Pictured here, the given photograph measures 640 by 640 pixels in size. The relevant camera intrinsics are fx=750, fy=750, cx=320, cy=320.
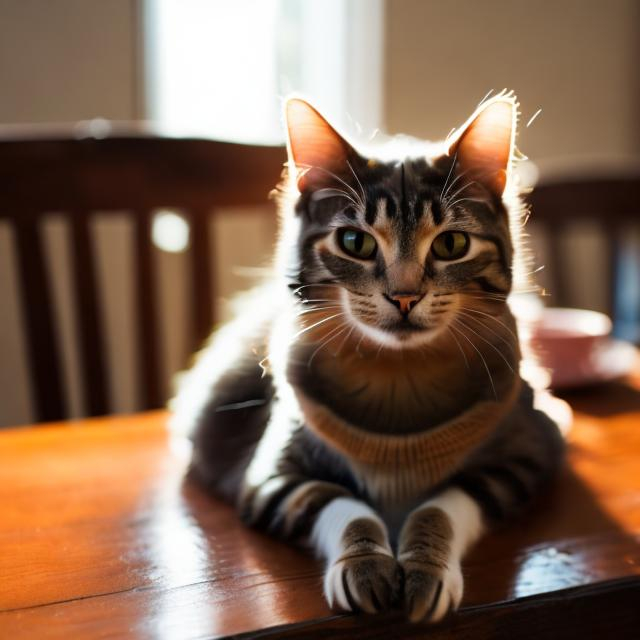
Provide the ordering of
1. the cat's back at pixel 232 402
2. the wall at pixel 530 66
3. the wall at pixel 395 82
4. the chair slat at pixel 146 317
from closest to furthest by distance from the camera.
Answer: the cat's back at pixel 232 402 → the chair slat at pixel 146 317 → the wall at pixel 395 82 → the wall at pixel 530 66

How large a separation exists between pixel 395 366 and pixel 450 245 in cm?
11

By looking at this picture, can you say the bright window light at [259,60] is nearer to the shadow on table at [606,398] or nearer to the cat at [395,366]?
the shadow on table at [606,398]

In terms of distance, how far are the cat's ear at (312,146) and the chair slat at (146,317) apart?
2.42ft

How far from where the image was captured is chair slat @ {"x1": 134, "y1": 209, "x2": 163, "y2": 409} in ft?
4.34

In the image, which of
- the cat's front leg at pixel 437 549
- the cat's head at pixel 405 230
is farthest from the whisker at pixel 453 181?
the cat's front leg at pixel 437 549

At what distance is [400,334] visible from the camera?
0.58m

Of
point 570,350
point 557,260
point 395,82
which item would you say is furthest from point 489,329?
point 395,82

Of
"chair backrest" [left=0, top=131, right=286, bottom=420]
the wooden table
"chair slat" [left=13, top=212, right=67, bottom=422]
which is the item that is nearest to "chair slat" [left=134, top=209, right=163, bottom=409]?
"chair backrest" [left=0, top=131, right=286, bottom=420]

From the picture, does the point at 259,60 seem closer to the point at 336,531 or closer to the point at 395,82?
the point at 395,82

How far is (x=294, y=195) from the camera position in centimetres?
67

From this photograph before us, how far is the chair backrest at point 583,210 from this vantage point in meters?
1.76

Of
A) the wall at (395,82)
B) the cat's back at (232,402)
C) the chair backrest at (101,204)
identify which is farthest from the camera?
→ the wall at (395,82)

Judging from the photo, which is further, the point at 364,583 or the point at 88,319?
the point at 88,319

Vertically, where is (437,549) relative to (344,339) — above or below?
below
